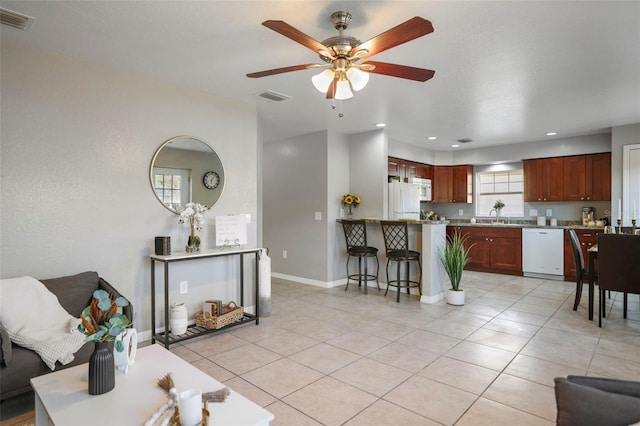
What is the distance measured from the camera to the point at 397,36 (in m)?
1.86

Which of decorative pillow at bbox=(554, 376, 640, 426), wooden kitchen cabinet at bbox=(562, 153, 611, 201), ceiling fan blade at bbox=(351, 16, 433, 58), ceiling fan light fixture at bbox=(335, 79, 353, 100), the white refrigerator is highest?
ceiling fan blade at bbox=(351, 16, 433, 58)

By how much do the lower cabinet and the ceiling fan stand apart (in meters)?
4.91

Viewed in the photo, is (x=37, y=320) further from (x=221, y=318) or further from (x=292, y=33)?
(x=292, y=33)

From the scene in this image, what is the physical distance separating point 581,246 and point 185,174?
20.3 ft

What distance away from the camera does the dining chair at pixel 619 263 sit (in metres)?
3.34

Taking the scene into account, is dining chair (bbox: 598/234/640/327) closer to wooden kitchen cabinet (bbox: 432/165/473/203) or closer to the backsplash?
the backsplash

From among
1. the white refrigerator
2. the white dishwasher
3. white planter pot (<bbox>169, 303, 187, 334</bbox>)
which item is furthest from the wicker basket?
the white dishwasher

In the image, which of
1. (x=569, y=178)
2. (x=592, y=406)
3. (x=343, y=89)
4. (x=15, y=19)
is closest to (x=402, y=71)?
(x=343, y=89)

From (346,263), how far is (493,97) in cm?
317

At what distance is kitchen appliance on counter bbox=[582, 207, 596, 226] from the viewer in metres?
6.02

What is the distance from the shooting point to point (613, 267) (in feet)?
11.3

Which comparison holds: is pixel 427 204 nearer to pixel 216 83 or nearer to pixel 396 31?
pixel 216 83

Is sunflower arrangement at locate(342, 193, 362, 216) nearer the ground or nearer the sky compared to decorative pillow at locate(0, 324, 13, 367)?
nearer the sky

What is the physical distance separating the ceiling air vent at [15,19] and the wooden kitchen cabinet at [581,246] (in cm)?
717
